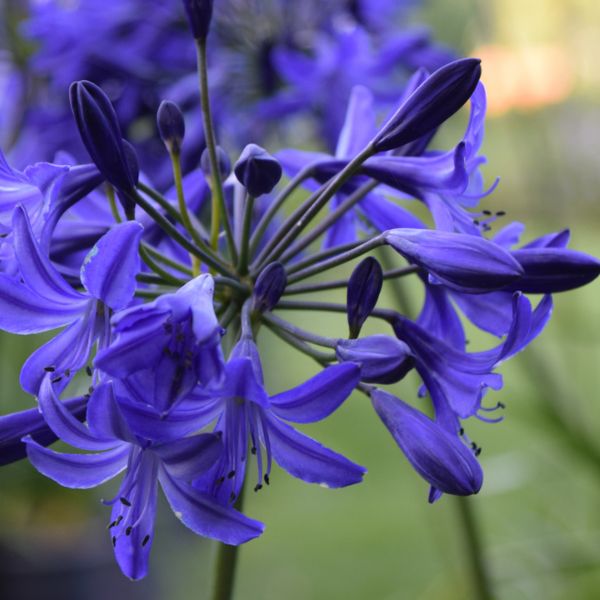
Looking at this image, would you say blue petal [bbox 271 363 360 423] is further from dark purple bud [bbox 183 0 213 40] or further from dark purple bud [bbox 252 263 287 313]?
dark purple bud [bbox 183 0 213 40]

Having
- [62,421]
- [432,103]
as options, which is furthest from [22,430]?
[432,103]

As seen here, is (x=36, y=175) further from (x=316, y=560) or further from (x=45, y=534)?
(x=316, y=560)

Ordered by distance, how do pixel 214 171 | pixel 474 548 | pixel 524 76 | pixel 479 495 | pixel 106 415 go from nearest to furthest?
pixel 106 415
pixel 214 171
pixel 474 548
pixel 524 76
pixel 479 495

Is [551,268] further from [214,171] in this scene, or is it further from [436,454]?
[214,171]

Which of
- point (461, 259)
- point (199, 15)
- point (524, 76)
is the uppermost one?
point (524, 76)

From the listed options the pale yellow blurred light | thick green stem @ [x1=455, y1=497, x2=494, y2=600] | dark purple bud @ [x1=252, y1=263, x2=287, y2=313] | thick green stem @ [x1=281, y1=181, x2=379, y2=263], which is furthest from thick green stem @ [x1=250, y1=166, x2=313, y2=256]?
the pale yellow blurred light

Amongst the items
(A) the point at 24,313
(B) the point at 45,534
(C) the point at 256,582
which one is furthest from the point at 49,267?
(C) the point at 256,582

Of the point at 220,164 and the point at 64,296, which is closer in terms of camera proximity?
the point at 64,296
